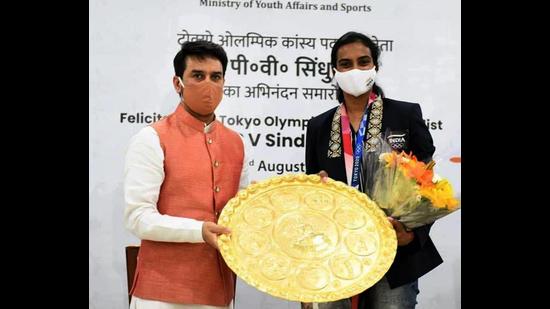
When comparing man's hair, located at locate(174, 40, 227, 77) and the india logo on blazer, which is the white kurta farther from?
the india logo on blazer

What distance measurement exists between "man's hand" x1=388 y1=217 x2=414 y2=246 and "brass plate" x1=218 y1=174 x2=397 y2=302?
0.21 ft

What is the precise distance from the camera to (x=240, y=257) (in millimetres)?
3256

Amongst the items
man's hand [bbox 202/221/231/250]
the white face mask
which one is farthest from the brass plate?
the white face mask

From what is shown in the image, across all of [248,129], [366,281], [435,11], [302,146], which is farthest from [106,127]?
[435,11]

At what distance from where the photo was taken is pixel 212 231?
330 centimetres

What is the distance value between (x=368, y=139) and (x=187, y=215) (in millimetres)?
1179

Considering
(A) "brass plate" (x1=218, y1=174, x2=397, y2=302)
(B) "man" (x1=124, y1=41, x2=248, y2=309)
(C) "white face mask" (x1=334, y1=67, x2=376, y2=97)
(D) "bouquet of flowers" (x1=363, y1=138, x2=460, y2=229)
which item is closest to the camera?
(A) "brass plate" (x1=218, y1=174, x2=397, y2=302)

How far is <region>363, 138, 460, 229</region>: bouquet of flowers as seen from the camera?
329 cm

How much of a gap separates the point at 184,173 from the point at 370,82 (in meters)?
1.29

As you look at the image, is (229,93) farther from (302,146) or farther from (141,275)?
(141,275)

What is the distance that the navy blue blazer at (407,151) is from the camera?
3.65 meters

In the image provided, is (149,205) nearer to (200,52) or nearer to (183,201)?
(183,201)

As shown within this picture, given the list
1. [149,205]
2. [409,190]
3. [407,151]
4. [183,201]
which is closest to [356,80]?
[407,151]

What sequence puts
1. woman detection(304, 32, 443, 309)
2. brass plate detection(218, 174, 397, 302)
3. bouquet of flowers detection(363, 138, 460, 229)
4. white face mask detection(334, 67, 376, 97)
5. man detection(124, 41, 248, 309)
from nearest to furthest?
brass plate detection(218, 174, 397, 302) → bouquet of flowers detection(363, 138, 460, 229) → man detection(124, 41, 248, 309) → woman detection(304, 32, 443, 309) → white face mask detection(334, 67, 376, 97)
